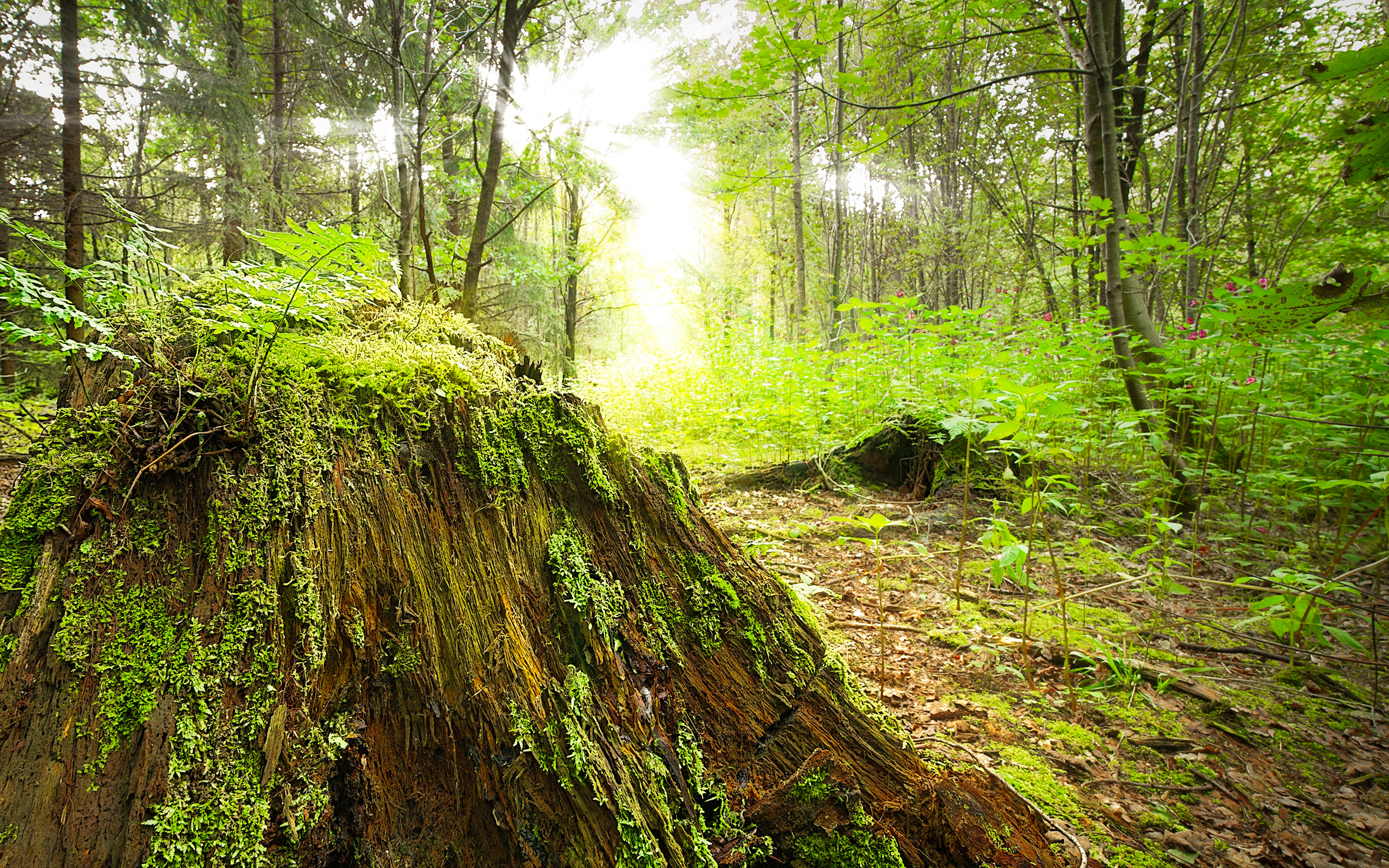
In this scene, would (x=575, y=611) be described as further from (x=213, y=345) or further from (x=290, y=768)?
(x=213, y=345)

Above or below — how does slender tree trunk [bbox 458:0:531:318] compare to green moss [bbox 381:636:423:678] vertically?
above

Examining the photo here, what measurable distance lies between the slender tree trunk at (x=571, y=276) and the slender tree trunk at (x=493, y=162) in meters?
7.32

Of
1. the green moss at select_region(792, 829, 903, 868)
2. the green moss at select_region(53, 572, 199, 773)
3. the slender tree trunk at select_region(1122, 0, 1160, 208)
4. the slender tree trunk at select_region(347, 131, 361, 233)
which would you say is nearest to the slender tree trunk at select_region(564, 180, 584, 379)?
the slender tree trunk at select_region(347, 131, 361, 233)

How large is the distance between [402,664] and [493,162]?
4618mm

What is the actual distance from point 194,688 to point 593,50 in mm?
13067

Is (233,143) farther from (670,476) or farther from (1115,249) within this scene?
(1115,249)

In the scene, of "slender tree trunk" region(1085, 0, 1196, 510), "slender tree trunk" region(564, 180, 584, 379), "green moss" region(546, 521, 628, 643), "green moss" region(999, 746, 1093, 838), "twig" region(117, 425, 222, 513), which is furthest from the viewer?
"slender tree trunk" region(564, 180, 584, 379)

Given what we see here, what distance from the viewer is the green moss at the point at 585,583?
5.16 ft

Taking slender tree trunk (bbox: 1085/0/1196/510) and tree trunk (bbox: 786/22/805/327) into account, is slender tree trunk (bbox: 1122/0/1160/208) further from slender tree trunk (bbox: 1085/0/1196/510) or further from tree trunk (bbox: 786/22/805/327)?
tree trunk (bbox: 786/22/805/327)

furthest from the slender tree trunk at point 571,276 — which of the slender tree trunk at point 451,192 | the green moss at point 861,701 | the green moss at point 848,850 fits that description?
the green moss at point 848,850

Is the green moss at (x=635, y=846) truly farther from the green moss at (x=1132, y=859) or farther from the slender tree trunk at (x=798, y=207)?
the slender tree trunk at (x=798, y=207)

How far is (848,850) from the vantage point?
1.48 metres

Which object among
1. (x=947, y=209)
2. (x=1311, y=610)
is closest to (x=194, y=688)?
(x=1311, y=610)

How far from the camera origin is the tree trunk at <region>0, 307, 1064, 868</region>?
1.07 meters
